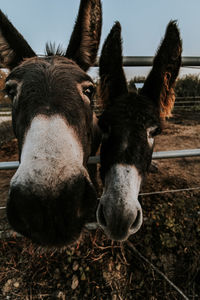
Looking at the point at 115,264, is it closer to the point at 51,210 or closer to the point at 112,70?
the point at 51,210

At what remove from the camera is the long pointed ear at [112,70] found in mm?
2324

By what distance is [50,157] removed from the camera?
0.96m

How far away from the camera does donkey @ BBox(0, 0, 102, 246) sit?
3.01 ft

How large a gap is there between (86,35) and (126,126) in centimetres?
122

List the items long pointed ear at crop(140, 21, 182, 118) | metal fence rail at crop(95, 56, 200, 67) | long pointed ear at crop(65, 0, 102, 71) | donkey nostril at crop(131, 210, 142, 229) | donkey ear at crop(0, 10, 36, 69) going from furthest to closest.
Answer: metal fence rail at crop(95, 56, 200, 67) → long pointed ear at crop(140, 21, 182, 118) → donkey ear at crop(0, 10, 36, 69) → long pointed ear at crop(65, 0, 102, 71) → donkey nostril at crop(131, 210, 142, 229)

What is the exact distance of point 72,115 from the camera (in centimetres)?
133

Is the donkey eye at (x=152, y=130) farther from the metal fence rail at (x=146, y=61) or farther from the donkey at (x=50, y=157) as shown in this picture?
the metal fence rail at (x=146, y=61)

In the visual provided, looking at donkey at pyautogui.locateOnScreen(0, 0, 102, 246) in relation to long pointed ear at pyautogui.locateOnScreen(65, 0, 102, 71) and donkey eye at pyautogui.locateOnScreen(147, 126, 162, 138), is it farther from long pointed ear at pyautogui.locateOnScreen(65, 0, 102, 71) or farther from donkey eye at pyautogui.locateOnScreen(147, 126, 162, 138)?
donkey eye at pyautogui.locateOnScreen(147, 126, 162, 138)

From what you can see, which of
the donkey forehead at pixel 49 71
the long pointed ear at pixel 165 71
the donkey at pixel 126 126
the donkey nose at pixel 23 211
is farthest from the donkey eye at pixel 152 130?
the donkey nose at pixel 23 211

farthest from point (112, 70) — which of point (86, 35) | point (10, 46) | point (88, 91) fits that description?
point (10, 46)

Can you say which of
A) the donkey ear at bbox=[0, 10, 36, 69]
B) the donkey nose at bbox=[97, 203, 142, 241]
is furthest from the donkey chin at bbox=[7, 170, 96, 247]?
the donkey ear at bbox=[0, 10, 36, 69]

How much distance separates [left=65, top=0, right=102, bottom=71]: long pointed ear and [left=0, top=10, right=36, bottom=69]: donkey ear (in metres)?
0.52

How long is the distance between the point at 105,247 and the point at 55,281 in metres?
0.70

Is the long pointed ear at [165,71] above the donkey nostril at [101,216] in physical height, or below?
above
